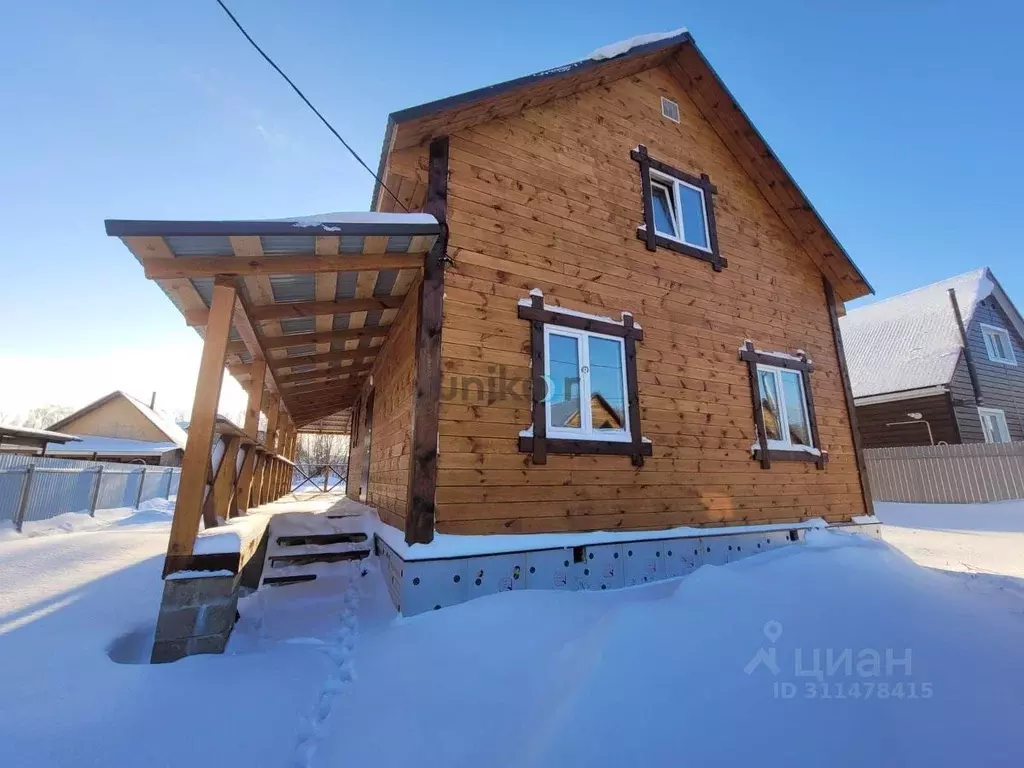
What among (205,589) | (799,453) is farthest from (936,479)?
(205,589)

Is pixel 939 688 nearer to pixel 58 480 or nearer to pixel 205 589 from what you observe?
pixel 205 589

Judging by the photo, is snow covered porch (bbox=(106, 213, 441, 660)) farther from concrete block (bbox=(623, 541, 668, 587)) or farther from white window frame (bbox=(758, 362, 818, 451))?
white window frame (bbox=(758, 362, 818, 451))

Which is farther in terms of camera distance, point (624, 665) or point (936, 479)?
point (936, 479)

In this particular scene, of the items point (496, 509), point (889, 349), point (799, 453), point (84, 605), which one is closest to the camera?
point (84, 605)

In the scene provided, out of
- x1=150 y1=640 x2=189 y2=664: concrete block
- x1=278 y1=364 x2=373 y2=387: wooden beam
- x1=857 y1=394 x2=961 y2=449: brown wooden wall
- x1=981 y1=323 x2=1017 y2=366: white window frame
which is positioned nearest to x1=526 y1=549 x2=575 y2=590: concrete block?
x1=150 y1=640 x2=189 y2=664: concrete block

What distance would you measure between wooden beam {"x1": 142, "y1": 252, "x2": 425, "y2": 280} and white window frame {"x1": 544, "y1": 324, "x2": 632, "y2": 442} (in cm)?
186

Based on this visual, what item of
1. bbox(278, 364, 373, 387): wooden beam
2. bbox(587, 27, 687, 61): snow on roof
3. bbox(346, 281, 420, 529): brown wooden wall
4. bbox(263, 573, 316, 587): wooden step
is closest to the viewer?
bbox(346, 281, 420, 529): brown wooden wall

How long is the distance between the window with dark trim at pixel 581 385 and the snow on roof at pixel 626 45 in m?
3.72

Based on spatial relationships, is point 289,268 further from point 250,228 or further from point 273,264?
point 250,228

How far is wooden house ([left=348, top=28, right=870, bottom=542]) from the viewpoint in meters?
5.09

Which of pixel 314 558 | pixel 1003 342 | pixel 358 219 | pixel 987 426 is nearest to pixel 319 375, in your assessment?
pixel 314 558

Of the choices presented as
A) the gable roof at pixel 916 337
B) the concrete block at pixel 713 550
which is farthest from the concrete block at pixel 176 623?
the gable roof at pixel 916 337

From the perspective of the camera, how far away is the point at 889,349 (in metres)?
19.1

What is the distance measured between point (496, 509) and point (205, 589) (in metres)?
2.57
